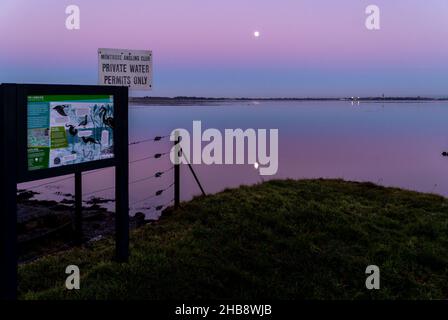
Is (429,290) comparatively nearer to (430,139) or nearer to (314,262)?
(314,262)

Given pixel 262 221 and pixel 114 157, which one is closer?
pixel 114 157

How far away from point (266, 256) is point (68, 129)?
3381 millimetres

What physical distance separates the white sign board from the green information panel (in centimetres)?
73

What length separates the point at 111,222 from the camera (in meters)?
14.2

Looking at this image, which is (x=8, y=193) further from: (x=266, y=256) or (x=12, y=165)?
(x=266, y=256)

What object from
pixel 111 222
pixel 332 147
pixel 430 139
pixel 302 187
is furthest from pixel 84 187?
pixel 430 139

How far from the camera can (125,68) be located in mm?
7344

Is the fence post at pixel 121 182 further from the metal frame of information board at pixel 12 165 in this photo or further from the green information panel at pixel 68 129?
the metal frame of information board at pixel 12 165

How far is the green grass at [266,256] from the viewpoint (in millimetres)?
5859

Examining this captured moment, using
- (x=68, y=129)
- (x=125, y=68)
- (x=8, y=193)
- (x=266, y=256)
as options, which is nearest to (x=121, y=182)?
(x=68, y=129)

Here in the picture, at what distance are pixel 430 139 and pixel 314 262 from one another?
159ft

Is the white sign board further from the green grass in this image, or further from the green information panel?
the green grass

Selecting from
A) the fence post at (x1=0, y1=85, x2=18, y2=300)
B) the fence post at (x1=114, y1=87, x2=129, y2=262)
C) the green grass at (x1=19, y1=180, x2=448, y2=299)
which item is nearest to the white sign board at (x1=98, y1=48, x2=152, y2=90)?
the fence post at (x1=114, y1=87, x2=129, y2=262)

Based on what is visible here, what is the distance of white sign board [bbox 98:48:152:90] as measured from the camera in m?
7.03
